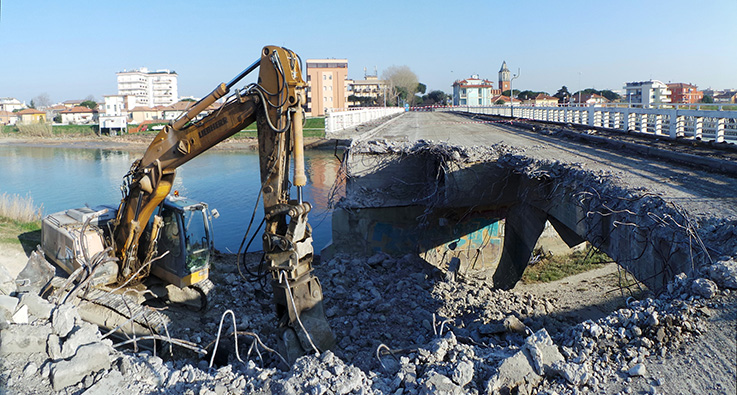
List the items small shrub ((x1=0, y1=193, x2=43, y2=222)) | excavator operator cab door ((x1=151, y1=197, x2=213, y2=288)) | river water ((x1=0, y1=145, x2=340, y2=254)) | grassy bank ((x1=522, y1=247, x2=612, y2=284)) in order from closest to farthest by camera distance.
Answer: excavator operator cab door ((x1=151, y1=197, x2=213, y2=288)), grassy bank ((x1=522, y1=247, x2=612, y2=284)), small shrub ((x1=0, y1=193, x2=43, y2=222)), river water ((x1=0, y1=145, x2=340, y2=254))

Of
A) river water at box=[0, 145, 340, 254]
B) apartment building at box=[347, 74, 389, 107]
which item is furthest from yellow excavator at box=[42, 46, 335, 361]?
apartment building at box=[347, 74, 389, 107]

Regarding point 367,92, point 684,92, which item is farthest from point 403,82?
point 684,92

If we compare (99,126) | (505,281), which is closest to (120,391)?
(505,281)

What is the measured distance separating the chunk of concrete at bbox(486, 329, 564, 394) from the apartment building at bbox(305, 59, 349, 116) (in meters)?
90.6

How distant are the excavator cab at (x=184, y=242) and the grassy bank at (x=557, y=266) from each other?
11.1 metres

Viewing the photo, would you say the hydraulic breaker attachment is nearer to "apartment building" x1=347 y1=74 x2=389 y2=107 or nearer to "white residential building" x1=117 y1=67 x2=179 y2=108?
"apartment building" x1=347 y1=74 x2=389 y2=107

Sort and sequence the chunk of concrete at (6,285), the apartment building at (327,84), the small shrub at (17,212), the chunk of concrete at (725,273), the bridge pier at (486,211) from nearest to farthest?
the chunk of concrete at (725,273) → the bridge pier at (486,211) → the chunk of concrete at (6,285) → the small shrub at (17,212) → the apartment building at (327,84)

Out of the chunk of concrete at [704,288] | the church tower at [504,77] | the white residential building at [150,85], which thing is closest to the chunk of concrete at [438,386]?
the chunk of concrete at [704,288]

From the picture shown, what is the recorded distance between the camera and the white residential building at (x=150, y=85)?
500ft

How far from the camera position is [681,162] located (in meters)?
11.0

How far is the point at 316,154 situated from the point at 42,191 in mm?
23755

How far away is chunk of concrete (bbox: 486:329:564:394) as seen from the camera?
4809 mm

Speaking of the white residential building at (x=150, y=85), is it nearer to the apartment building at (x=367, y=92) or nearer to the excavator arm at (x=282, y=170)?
the apartment building at (x=367, y=92)

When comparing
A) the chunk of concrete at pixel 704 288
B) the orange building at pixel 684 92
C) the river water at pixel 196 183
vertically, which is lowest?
the river water at pixel 196 183
